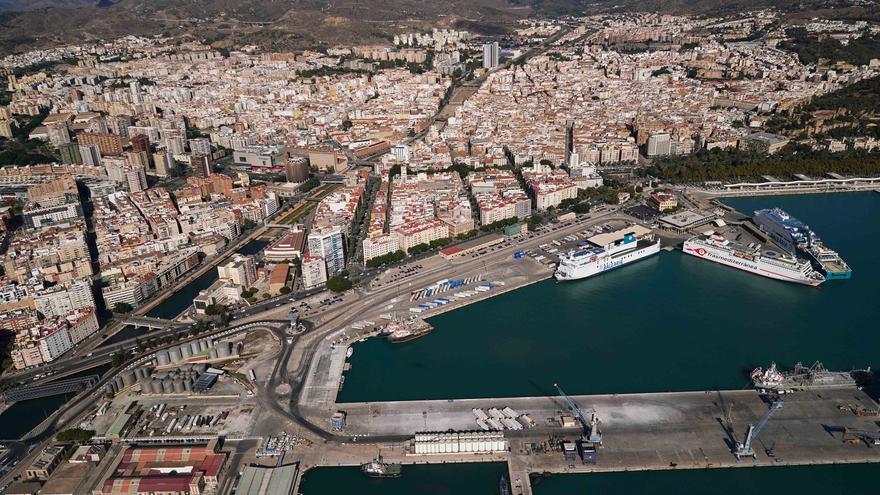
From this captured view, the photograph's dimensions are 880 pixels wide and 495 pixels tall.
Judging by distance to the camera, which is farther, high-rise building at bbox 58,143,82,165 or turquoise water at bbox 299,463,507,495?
high-rise building at bbox 58,143,82,165

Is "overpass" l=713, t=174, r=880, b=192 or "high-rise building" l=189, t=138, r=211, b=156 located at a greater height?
"high-rise building" l=189, t=138, r=211, b=156

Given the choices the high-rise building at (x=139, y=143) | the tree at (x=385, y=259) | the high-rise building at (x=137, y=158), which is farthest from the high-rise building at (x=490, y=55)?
the tree at (x=385, y=259)

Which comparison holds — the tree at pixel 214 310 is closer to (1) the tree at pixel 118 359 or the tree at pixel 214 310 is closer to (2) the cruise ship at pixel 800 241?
(1) the tree at pixel 118 359

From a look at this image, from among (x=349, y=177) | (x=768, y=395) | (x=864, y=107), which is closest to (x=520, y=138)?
(x=349, y=177)

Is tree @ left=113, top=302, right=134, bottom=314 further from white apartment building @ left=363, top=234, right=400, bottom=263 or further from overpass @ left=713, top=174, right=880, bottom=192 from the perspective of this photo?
overpass @ left=713, top=174, right=880, bottom=192

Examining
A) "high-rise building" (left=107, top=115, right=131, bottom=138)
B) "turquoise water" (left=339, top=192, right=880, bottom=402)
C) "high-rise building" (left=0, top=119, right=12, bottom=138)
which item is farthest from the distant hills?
"turquoise water" (left=339, top=192, right=880, bottom=402)

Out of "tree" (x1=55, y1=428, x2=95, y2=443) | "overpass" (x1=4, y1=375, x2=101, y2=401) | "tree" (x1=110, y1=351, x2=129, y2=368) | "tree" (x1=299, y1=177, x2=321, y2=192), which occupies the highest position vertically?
"tree" (x1=299, y1=177, x2=321, y2=192)

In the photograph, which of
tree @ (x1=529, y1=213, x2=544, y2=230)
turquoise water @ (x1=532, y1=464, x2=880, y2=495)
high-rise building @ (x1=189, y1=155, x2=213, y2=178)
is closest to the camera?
turquoise water @ (x1=532, y1=464, x2=880, y2=495)

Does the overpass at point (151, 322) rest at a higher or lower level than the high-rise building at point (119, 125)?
lower

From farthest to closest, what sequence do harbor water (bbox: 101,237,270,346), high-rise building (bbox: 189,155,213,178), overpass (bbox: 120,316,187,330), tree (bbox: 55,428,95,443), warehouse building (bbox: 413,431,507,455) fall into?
1. high-rise building (bbox: 189,155,213,178)
2. overpass (bbox: 120,316,187,330)
3. harbor water (bbox: 101,237,270,346)
4. tree (bbox: 55,428,95,443)
5. warehouse building (bbox: 413,431,507,455)
